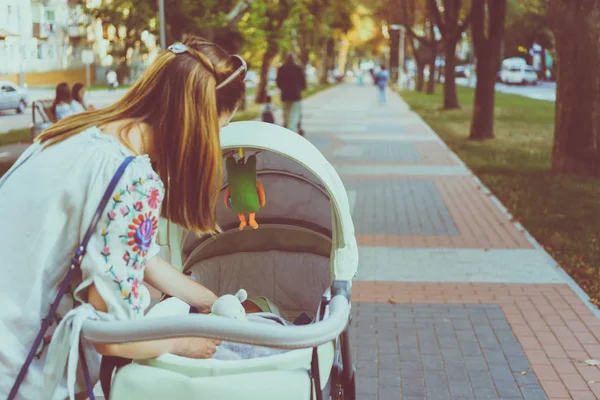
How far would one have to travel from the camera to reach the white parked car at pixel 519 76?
64.4m

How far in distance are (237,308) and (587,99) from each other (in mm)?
10442

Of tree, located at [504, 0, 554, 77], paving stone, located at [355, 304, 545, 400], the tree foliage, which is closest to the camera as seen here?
paving stone, located at [355, 304, 545, 400]

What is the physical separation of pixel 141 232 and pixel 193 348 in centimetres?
49

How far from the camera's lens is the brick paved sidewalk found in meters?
4.64

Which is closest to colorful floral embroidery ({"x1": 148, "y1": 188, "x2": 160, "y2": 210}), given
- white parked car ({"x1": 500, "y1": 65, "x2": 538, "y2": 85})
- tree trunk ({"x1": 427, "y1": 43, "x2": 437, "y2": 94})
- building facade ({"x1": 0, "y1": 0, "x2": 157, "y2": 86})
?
building facade ({"x1": 0, "y1": 0, "x2": 157, "y2": 86})

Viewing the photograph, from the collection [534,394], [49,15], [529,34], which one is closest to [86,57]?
[49,15]

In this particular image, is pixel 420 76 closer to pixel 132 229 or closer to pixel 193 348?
pixel 193 348

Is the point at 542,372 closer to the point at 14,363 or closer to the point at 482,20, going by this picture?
the point at 14,363

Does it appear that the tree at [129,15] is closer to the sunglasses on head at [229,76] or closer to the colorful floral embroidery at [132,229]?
the sunglasses on head at [229,76]

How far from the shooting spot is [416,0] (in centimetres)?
4516

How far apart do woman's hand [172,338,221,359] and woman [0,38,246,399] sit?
0.04 metres

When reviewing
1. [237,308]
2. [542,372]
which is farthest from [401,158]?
[237,308]

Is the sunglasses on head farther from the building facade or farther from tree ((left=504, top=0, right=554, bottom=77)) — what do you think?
tree ((left=504, top=0, right=554, bottom=77))

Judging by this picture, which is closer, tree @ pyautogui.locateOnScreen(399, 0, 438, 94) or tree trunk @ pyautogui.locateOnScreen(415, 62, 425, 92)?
tree @ pyautogui.locateOnScreen(399, 0, 438, 94)
